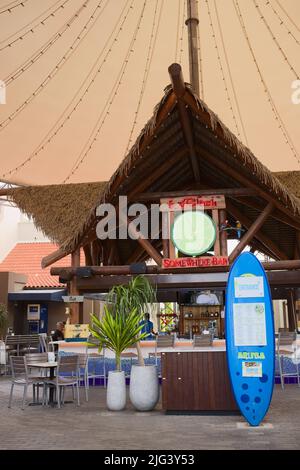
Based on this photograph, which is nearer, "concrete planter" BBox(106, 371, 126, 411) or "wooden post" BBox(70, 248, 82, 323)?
"concrete planter" BBox(106, 371, 126, 411)

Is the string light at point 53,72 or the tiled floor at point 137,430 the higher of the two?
the string light at point 53,72

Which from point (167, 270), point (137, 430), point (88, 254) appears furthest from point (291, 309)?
point (137, 430)

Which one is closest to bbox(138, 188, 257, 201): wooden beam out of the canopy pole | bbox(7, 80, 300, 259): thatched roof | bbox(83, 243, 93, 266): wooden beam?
bbox(7, 80, 300, 259): thatched roof

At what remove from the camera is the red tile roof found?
2088 centimetres

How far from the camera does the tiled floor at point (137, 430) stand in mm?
4664

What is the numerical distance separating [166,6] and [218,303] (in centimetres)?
982

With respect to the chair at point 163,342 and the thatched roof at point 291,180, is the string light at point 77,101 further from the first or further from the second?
the chair at point 163,342

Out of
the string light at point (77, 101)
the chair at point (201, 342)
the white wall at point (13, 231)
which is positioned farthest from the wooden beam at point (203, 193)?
the white wall at point (13, 231)

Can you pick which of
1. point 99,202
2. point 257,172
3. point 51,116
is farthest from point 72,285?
point 51,116

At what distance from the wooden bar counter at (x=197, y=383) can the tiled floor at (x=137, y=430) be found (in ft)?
0.80

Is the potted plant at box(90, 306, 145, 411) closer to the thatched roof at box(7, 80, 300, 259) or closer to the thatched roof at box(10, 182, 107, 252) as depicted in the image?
the thatched roof at box(7, 80, 300, 259)

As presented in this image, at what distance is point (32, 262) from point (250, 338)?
766 inches

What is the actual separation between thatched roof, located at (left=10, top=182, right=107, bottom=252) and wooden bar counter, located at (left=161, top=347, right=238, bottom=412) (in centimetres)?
661

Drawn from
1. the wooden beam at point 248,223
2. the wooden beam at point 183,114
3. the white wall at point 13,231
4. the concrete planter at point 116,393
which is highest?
the white wall at point 13,231
